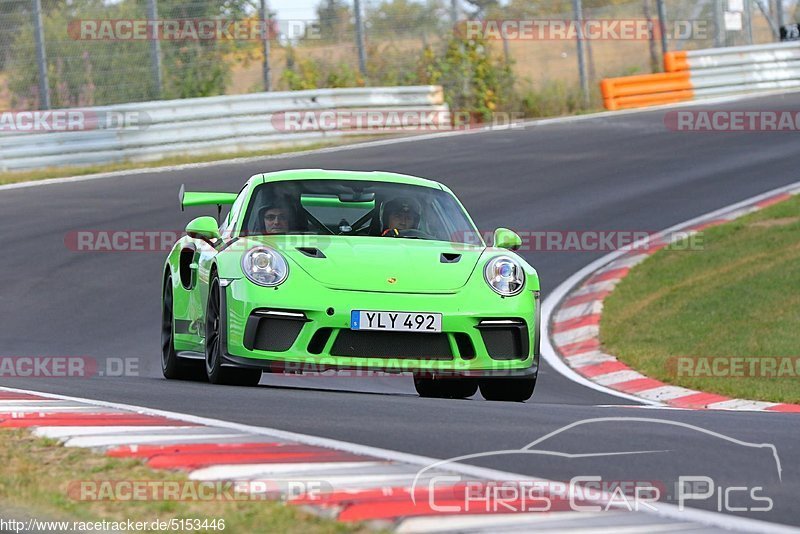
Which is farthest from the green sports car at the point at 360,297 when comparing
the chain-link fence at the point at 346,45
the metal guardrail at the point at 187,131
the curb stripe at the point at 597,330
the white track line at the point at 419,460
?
the chain-link fence at the point at 346,45

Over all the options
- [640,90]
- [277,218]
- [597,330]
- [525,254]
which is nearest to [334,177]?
[277,218]

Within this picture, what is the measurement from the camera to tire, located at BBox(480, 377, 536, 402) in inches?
304

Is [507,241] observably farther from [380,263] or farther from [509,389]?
[380,263]

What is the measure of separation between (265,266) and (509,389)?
153 cm

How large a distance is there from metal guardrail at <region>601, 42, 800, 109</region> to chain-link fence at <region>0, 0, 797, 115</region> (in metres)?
0.98

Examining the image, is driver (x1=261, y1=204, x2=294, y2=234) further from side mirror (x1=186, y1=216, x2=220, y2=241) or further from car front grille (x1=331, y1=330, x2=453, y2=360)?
car front grille (x1=331, y1=330, x2=453, y2=360)

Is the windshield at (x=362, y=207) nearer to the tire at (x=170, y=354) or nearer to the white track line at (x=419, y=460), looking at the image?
the tire at (x=170, y=354)

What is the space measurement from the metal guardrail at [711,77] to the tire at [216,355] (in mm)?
18853

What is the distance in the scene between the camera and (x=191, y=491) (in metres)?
4.05

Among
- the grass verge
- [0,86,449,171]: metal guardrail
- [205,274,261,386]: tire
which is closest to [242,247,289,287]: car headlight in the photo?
[205,274,261,386]: tire

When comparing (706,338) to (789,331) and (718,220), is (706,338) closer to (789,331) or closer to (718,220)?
(789,331)

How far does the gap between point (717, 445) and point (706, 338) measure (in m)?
5.54

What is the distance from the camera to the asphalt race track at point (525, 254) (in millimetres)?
5004

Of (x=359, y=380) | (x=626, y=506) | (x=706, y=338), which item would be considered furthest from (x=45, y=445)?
(x=706, y=338)
